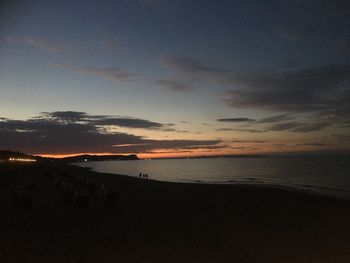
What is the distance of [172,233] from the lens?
12.4m

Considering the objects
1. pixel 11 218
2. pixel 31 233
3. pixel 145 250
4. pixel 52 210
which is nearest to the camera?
pixel 145 250

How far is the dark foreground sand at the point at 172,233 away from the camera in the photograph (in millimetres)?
9430

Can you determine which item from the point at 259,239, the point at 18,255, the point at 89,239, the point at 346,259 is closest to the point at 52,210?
the point at 89,239

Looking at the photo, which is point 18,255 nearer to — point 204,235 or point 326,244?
point 204,235

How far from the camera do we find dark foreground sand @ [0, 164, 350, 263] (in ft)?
30.9

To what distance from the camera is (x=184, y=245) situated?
1061 cm

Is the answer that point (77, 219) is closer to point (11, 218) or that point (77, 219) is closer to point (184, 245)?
point (11, 218)

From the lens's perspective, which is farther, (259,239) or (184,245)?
(259,239)

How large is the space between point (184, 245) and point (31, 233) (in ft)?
17.1

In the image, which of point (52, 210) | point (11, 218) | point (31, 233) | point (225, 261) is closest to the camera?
point (225, 261)

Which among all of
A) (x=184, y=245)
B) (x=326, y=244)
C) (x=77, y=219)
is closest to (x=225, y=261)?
(x=184, y=245)

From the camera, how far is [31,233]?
11.8m

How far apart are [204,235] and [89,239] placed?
3.83 m

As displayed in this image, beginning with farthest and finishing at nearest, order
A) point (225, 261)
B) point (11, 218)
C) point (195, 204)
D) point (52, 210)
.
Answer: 1. point (195, 204)
2. point (52, 210)
3. point (11, 218)
4. point (225, 261)
